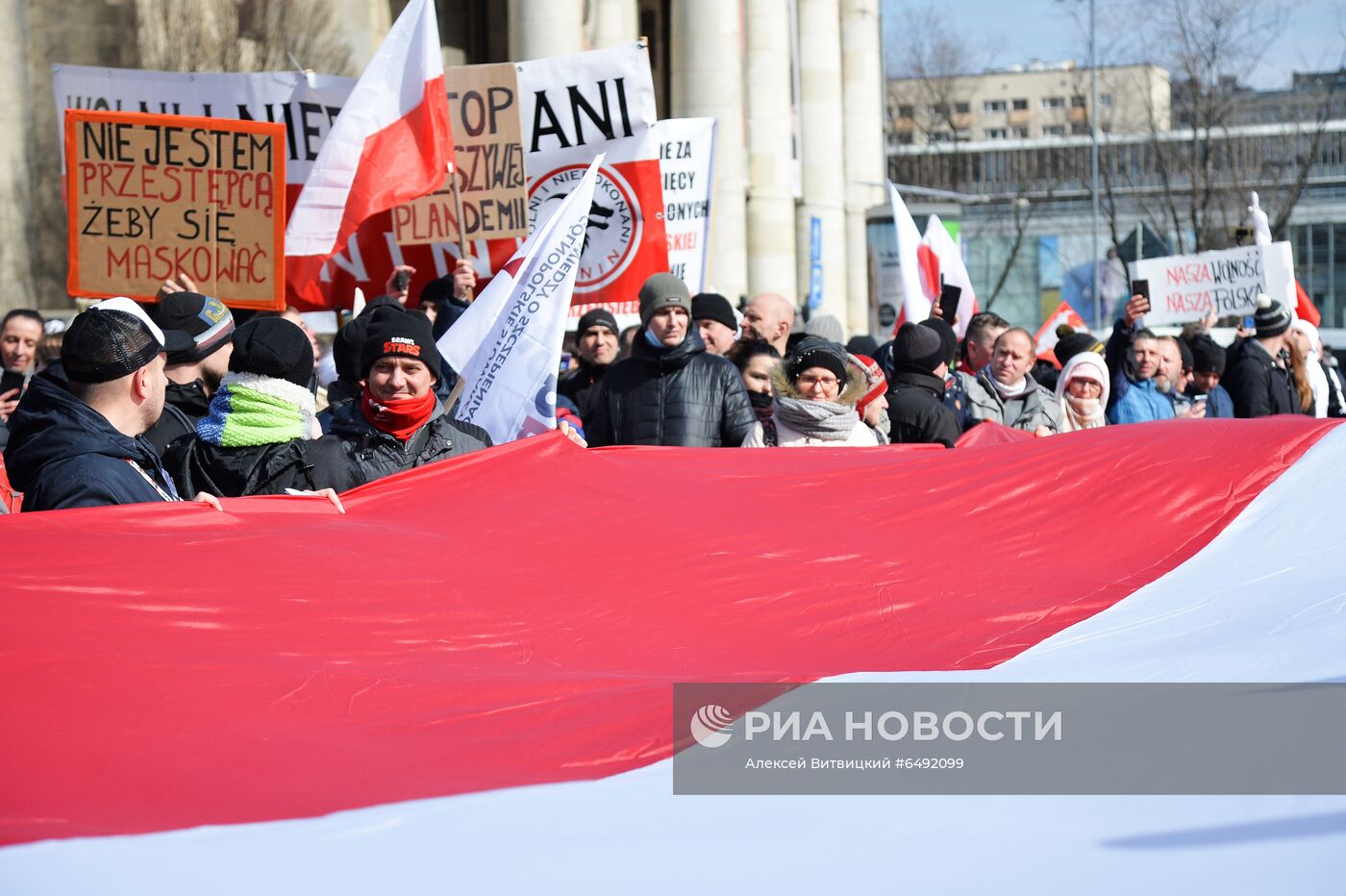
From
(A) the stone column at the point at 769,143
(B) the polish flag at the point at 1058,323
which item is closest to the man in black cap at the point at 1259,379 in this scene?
(B) the polish flag at the point at 1058,323

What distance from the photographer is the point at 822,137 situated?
104 feet

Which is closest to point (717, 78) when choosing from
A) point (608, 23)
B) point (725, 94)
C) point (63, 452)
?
point (725, 94)

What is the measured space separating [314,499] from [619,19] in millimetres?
20656

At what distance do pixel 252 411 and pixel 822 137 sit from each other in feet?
90.5

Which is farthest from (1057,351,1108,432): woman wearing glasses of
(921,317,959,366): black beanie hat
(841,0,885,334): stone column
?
(841,0,885,334): stone column

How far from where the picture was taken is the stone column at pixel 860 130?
34.2 meters

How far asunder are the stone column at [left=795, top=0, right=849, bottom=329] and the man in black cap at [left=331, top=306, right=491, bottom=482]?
26.0 m

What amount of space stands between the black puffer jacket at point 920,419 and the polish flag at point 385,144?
2.72m

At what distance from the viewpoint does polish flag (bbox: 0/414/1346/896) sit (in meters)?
2.91

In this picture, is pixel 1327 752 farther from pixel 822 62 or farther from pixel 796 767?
pixel 822 62

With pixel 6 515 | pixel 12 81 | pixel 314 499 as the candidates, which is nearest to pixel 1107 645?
pixel 314 499

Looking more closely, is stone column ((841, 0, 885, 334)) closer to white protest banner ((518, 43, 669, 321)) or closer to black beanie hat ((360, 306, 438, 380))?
white protest banner ((518, 43, 669, 321))

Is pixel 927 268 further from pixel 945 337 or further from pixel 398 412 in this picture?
pixel 398 412

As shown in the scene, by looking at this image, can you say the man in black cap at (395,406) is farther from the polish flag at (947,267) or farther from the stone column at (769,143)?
the stone column at (769,143)
